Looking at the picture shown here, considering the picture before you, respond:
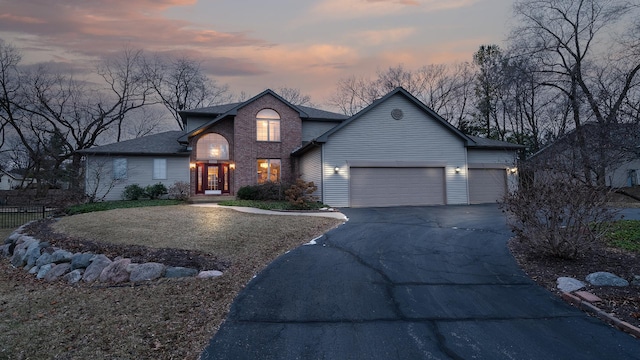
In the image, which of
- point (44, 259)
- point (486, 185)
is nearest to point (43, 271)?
point (44, 259)

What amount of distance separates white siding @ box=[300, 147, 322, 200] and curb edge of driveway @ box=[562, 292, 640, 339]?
41.4 ft

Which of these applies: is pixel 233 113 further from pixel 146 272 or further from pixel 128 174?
pixel 146 272

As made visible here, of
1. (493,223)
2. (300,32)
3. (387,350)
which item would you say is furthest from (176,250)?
(300,32)

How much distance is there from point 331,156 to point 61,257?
457 inches

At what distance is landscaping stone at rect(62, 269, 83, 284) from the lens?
6633mm

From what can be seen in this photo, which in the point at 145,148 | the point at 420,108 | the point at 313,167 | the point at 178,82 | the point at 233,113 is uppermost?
the point at 178,82

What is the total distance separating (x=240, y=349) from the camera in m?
3.48

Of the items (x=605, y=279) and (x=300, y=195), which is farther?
(x=300, y=195)

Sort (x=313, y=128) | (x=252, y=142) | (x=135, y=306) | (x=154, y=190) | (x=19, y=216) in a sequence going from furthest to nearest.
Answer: (x=313, y=128), (x=252, y=142), (x=154, y=190), (x=19, y=216), (x=135, y=306)

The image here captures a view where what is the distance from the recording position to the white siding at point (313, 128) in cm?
2236

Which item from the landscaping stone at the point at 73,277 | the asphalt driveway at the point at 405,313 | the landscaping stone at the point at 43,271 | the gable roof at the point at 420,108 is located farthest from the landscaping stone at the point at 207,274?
the gable roof at the point at 420,108

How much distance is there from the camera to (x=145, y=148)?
20.1 meters

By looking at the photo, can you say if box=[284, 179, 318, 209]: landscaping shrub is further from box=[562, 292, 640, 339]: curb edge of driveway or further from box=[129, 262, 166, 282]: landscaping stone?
box=[562, 292, 640, 339]: curb edge of driveway

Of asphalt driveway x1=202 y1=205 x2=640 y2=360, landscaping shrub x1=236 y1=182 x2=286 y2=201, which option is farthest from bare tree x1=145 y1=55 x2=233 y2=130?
asphalt driveway x1=202 y1=205 x2=640 y2=360
